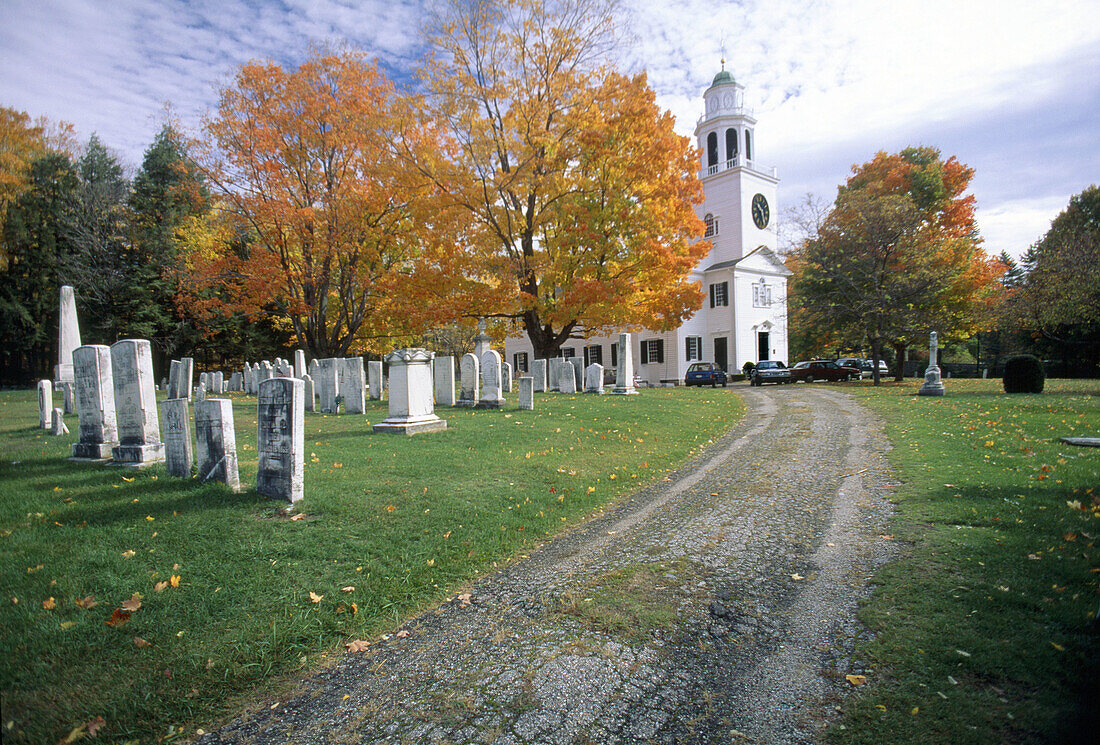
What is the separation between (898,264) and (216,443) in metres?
27.5

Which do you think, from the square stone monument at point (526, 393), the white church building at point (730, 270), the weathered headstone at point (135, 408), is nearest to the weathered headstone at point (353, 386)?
the square stone monument at point (526, 393)

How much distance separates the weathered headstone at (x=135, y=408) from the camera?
Result: 22.6ft

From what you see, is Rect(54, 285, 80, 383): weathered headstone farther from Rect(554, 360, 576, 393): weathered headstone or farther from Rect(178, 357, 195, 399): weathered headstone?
Rect(554, 360, 576, 393): weathered headstone

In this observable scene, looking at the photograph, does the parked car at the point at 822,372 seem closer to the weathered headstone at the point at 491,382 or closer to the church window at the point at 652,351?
the church window at the point at 652,351

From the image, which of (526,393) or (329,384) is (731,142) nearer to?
(526,393)

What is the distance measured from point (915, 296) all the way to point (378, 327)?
24848 mm

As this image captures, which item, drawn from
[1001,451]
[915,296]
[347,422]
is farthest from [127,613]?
[915,296]

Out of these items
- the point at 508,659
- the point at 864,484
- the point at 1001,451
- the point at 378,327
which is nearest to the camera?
the point at 508,659

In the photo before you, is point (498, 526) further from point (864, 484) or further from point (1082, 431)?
point (1082, 431)

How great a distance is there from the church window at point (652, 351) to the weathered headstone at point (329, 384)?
24.5m

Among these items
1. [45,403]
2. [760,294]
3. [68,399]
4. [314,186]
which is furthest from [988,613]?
[760,294]

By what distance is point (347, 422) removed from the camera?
472 inches

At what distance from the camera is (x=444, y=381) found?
1511 cm

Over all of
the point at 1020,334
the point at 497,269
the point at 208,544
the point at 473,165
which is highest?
the point at 473,165
